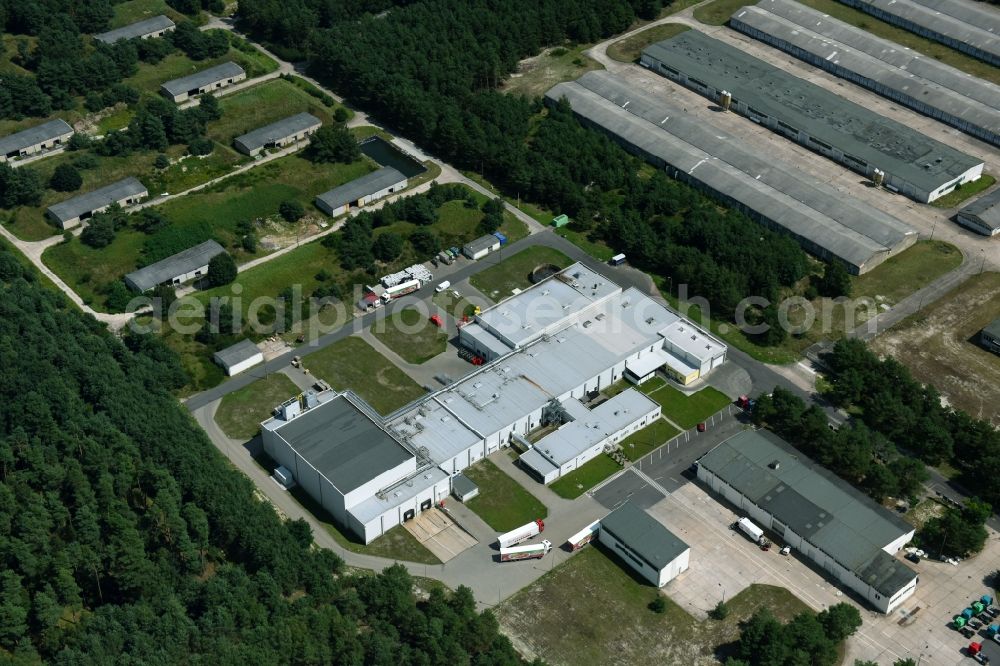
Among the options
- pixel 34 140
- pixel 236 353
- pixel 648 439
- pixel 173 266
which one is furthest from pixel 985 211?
pixel 34 140

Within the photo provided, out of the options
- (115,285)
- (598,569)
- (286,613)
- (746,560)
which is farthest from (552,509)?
(115,285)

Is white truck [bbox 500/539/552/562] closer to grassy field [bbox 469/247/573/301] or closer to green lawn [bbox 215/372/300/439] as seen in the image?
green lawn [bbox 215/372/300/439]

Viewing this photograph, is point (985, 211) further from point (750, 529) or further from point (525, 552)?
point (525, 552)

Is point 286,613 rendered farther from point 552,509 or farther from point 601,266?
point 601,266

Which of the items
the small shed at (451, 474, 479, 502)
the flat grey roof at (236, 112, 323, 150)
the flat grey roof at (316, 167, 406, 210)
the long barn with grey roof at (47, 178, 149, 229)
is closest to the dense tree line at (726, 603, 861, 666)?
the small shed at (451, 474, 479, 502)

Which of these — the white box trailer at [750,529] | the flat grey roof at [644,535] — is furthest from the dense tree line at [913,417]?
the flat grey roof at [644,535]
